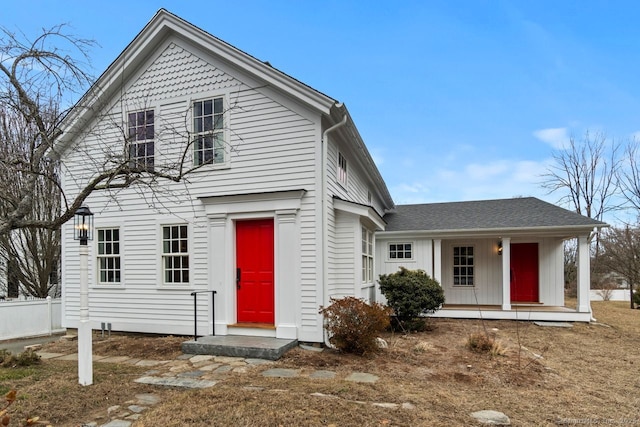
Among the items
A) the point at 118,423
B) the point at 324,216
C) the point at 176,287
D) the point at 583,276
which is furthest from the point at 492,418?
the point at 583,276

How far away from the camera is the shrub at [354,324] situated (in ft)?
21.2

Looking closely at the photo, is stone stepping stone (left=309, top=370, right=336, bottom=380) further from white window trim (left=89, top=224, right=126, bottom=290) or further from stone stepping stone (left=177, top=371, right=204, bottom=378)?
white window trim (left=89, top=224, right=126, bottom=290)

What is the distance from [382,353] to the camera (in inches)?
265

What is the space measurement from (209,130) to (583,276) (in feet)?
34.4

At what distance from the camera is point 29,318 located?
381 inches

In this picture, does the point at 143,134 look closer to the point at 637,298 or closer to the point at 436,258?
the point at 436,258

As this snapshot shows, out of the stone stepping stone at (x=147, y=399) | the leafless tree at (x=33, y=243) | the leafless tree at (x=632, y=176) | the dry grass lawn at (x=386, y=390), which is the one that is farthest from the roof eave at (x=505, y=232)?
the leafless tree at (x=33, y=243)

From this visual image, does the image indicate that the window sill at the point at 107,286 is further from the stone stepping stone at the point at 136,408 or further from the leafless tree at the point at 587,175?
the leafless tree at the point at 587,175

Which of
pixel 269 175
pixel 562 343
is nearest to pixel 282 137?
pixel 269 175

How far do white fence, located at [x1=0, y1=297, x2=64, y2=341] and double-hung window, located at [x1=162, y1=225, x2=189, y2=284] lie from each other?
4171 mm

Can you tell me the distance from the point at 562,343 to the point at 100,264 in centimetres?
1022

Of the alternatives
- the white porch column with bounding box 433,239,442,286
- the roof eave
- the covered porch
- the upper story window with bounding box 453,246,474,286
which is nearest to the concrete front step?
the covered porch

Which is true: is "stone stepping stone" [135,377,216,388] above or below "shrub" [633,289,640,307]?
above

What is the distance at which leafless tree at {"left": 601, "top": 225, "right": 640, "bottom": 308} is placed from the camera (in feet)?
55.1
